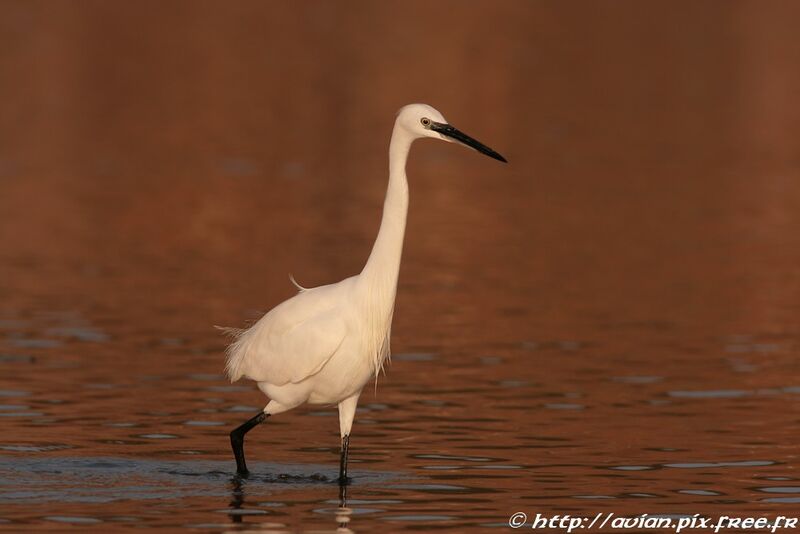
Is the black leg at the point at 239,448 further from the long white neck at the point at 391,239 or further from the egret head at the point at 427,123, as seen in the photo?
the egret head at the point at 427,123

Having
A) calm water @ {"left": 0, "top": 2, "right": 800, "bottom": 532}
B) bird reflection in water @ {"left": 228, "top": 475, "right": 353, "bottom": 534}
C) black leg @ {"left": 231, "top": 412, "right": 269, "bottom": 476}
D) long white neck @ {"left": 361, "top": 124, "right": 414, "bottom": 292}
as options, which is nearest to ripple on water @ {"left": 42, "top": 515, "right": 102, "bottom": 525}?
calm water @ {"left": 0, "top": 2, "right": 800, "bottom": 532}

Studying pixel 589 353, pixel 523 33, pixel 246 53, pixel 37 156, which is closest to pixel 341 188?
pixel 37 156

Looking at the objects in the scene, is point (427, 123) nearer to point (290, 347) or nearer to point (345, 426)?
point (290, 347)

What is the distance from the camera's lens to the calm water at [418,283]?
533 inches

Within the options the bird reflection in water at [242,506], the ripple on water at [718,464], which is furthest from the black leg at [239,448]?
the ripple on water at [718,464]

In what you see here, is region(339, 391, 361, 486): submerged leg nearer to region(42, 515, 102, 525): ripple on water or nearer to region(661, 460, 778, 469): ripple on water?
region(42, 515, 102, 525): ripple on water

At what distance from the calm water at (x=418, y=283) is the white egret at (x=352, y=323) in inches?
29.8

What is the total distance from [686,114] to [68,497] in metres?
36.6

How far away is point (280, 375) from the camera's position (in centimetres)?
1366

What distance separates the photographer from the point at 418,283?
78.2ft

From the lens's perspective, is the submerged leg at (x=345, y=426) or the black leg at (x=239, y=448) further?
the black leg at (x=239, y=448)

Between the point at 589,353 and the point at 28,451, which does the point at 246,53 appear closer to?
the point at 589,353

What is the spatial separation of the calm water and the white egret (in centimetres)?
76

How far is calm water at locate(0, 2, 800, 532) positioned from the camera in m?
13.5
